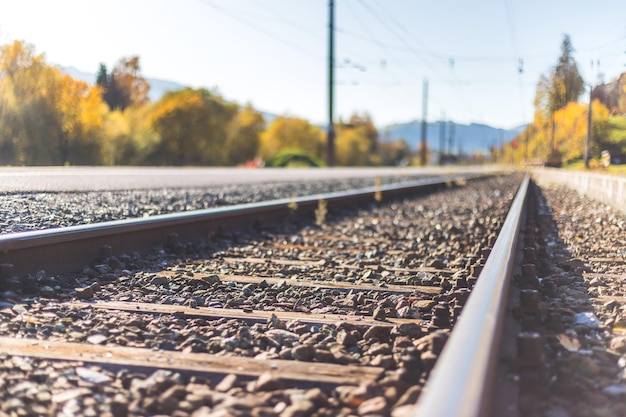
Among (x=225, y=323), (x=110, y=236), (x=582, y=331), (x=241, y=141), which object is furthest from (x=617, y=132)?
(x=241, y=141)

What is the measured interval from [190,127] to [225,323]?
165 feet

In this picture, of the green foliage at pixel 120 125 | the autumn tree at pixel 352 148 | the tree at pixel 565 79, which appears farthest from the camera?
the autumn tree at pixel 352 148

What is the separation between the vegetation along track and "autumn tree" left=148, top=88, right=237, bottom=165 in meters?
42.9

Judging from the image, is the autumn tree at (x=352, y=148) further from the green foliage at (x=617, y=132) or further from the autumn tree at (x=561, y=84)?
the green foliage at (x=617, y=132)

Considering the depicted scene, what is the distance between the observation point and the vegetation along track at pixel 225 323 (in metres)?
1.99

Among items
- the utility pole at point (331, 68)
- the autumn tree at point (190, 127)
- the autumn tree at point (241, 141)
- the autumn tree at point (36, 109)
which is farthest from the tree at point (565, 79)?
the autumn tree at point (241, 141)

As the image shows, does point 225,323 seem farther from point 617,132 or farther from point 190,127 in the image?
point 190,127

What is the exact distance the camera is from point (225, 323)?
2.99 metres

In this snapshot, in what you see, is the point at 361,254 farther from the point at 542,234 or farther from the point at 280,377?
the point at 280,377

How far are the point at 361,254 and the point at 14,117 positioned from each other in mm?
5925

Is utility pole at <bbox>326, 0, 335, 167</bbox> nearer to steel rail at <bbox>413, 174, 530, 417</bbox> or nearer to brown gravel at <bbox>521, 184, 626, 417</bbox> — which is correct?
brown gravel at <bbox>521, 184, 626, 417</bbox>

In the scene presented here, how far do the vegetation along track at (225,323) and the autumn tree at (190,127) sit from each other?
42.9 metres

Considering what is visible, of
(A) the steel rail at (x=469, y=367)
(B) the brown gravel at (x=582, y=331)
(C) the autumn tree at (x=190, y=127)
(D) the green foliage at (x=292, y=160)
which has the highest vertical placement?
(C) the autumn tree at (x=190, y=127)

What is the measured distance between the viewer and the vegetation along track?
1.99 m
